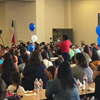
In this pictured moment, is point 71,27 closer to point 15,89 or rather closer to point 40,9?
point 40,9

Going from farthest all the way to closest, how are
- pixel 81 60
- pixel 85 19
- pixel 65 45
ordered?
1. pixel 85 19
2. pixel 65 45
3. pixel 81 60

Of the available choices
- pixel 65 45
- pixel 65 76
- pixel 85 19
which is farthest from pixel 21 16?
pixel 65 76

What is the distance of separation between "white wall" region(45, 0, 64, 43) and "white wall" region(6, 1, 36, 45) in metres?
1.50

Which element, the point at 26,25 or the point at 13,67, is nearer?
the point at 13,67

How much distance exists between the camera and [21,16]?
14117 millimetres

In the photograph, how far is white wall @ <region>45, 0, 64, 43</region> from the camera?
15086 mm

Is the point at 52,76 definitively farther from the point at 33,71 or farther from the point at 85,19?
the point at 85,19

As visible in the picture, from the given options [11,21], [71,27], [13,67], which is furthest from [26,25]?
[13,67]

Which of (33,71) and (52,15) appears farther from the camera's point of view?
(52,15)

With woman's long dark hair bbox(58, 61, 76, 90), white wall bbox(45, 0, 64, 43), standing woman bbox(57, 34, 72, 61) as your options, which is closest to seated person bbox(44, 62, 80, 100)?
woman's long dark hair bbox(58, 61, 76, 90)

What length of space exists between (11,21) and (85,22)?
16.1 feet

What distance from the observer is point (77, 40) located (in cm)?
1529

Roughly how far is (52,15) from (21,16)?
233 centimetres

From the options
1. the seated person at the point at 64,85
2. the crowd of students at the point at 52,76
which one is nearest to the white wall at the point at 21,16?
the crowd of students at the point at 52,76
